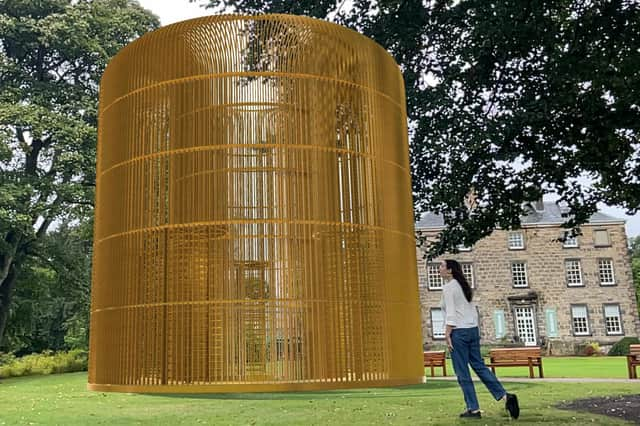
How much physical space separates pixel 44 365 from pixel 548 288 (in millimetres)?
26476

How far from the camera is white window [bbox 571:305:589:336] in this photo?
1404 inches

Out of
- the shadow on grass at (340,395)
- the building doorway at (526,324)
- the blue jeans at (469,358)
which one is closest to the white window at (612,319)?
the building doorway at (526,324)

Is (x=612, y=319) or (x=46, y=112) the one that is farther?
(x=612, y=319)

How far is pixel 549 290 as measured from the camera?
1441 inches

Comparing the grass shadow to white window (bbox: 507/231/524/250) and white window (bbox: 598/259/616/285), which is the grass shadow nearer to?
white window (bbox: 507/231/524/250)

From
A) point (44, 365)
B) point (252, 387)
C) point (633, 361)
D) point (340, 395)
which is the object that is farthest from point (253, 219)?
point (44, 365)

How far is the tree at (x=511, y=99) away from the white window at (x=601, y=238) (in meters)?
26.8

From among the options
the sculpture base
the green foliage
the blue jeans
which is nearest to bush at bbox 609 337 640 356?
the green foliage

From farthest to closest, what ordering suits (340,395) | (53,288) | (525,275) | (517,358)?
1. (525,275)
2. (53,288)
3. (517,358)
4. (340,395)

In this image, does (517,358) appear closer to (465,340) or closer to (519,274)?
(465,340)

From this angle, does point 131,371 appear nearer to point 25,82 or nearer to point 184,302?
point 184,302

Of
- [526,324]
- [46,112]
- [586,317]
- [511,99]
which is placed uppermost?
[46,112]

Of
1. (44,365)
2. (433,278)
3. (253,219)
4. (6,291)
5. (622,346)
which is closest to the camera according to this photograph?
(253,219)

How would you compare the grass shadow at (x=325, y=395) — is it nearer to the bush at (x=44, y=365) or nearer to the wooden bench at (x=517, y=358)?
the wooden bench at (x=517, y=358)
